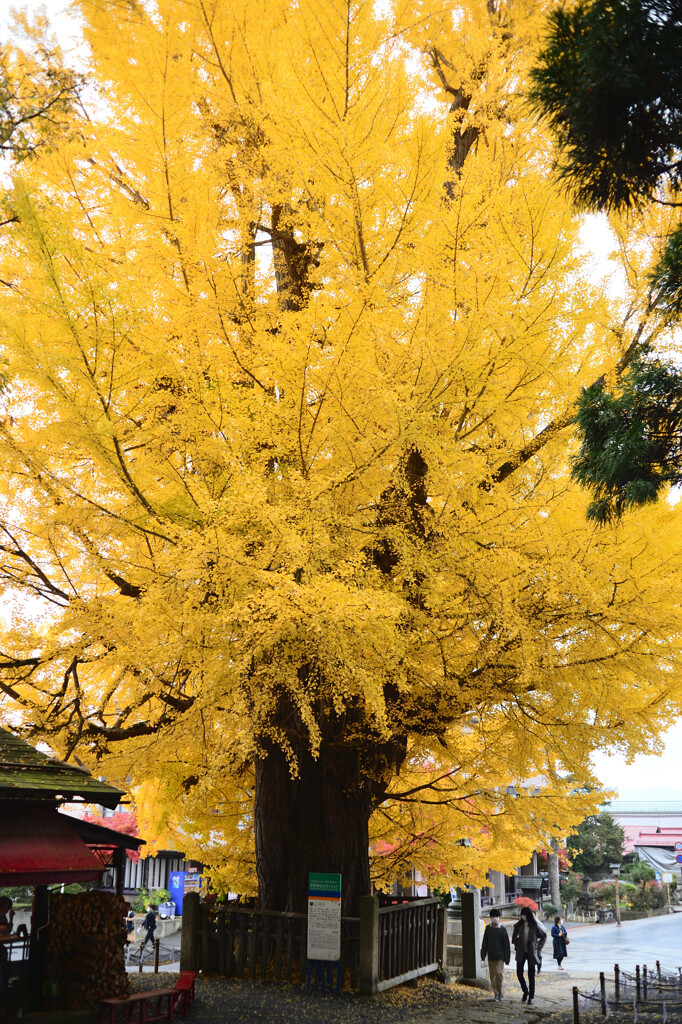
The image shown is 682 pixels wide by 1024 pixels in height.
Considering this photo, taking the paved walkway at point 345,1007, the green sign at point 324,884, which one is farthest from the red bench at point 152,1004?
the green sign at point 324,884

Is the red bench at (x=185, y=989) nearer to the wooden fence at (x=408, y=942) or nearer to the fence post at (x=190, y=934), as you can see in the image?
the fence post at (x=190, y=934)

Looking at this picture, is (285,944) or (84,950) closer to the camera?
(84,950)

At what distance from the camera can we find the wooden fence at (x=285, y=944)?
9.12m

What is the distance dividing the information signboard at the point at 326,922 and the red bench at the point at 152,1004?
151cm

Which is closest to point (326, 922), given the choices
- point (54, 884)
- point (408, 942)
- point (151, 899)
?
point (408, 942)

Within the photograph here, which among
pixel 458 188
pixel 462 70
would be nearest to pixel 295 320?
pixel 458 188

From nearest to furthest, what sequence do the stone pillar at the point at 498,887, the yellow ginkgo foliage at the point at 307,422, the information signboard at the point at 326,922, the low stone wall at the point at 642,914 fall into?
the yellow ginkgo foliage at the point at 307,422 → the information signboard at the point at 326,922 → the stone pillar at the point at 498,887 → the low stone wall at the point at 642,914

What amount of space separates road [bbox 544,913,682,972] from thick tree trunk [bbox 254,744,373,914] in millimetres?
10216

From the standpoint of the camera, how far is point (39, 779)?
7.25 meters

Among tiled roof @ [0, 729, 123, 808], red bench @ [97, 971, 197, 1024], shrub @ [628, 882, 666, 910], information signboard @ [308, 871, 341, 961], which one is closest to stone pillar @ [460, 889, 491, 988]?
information signboard @ [308, 871, 341, 961]

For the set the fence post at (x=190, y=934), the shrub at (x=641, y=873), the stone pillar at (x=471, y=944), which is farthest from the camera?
the shrub at (x=641, y=873)

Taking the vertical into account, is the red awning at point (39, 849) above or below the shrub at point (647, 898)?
above

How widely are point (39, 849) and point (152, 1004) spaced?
2.50 meters

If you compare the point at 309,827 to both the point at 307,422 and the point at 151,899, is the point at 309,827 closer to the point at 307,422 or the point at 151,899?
the point at 307,422
